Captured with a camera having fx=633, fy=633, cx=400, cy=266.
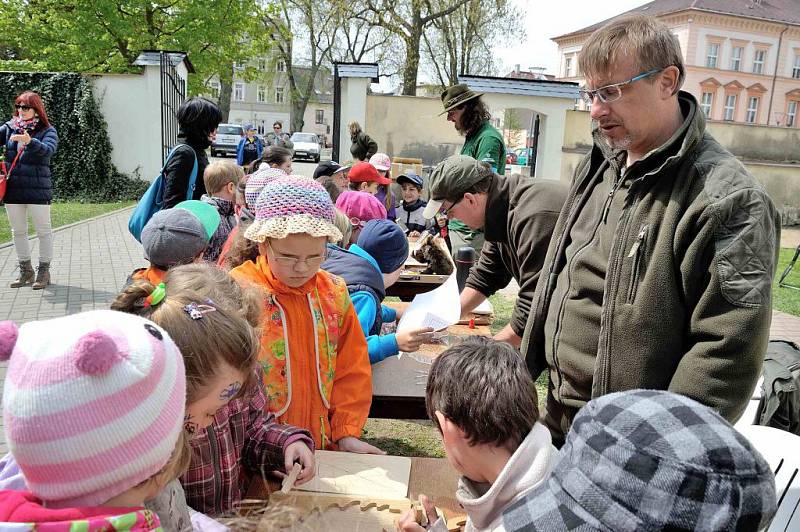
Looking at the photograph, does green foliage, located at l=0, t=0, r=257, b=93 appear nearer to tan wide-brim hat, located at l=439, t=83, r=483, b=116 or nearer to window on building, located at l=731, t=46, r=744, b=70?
tan wide-brim hat, located at l=439, t=83, r=483, b=116

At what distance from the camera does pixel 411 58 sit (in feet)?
78.1

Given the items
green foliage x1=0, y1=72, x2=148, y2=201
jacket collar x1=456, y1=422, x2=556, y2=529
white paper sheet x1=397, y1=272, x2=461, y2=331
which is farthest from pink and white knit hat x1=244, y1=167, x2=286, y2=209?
green foliage x1=0, y1=72, x2=148, y2=201

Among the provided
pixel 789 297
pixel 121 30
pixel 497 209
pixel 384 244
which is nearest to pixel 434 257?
pixel 384 244

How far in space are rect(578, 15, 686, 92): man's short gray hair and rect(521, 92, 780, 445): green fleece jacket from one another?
0.16m

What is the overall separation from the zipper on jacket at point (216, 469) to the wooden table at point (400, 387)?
794 millimetres

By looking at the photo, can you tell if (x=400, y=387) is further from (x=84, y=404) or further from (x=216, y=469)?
(x=84, y=404)

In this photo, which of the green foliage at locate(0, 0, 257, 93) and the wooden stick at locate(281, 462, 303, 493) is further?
the green foliage at locate(0, 0, 257, 93)

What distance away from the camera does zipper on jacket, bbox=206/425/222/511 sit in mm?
1547

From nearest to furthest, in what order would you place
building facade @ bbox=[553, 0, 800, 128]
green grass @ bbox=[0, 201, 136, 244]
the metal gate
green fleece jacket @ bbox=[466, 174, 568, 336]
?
1. green fleece jacket @ bbox=[466, 174, 568, 336]
2. green grass @ bbox=[0, 201, 136, 244]
3. the metal gate
4. building facade @ bbox=[553, 0, 800, 128]

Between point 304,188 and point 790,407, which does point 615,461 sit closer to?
point 304,188

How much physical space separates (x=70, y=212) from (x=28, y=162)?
6415 mm

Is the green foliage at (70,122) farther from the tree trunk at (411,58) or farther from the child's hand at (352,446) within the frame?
the child's hand at (352,446)

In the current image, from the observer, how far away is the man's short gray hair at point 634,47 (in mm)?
1641

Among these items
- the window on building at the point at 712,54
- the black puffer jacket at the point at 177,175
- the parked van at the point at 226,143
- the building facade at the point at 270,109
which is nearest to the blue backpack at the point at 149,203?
the black puffer jacket at the point at 177,175
